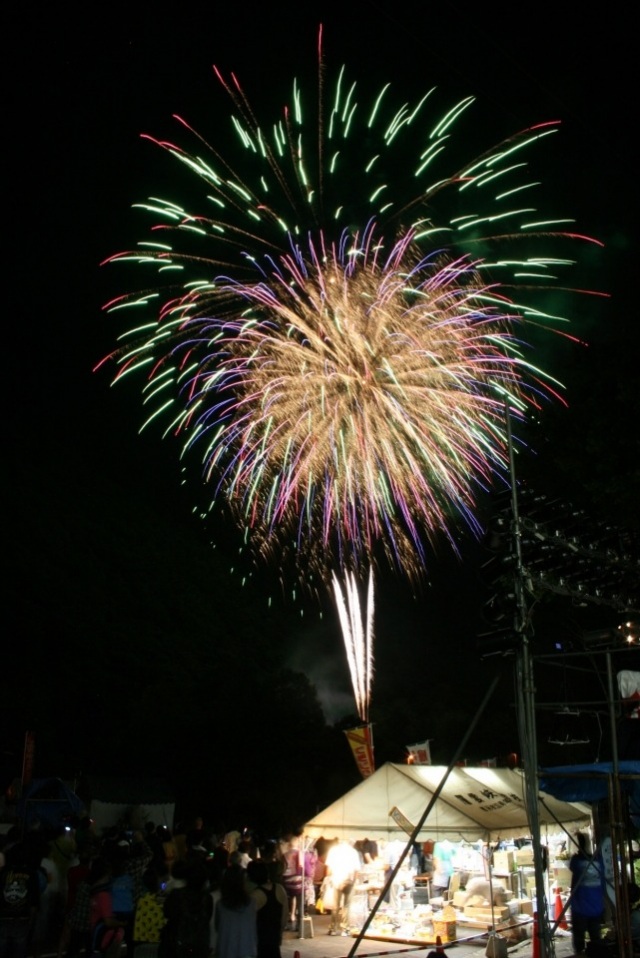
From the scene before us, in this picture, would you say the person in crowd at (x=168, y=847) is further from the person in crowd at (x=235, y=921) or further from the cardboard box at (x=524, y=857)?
the cardboard box at (x=524, y=857)

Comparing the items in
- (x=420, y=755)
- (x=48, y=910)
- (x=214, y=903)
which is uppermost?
(x=420, y=755)

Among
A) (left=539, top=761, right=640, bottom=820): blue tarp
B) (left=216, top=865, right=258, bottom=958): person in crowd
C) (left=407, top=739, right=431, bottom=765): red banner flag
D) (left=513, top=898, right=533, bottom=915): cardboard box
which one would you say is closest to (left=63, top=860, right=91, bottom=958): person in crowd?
(left=216, top=865, right=258, bottom=958): person in crowd

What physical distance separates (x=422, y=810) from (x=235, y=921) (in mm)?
6962

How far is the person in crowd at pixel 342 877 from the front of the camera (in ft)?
48.1

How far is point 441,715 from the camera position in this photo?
45.5m

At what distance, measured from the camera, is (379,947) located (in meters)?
12.9

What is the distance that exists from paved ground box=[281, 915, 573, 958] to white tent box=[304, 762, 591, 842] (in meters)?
1.49

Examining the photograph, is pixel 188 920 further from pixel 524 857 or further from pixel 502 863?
pixel 524 857

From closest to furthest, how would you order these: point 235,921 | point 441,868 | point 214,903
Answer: point 235,921 → point 214,903 → point 441,868

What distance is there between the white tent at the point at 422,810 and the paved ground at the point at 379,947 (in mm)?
1486

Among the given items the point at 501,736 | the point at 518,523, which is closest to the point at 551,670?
the point at 501,736

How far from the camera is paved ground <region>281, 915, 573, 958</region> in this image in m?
12.2

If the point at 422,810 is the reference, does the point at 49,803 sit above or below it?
below

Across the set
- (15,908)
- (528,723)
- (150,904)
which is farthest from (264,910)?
(528,723)
